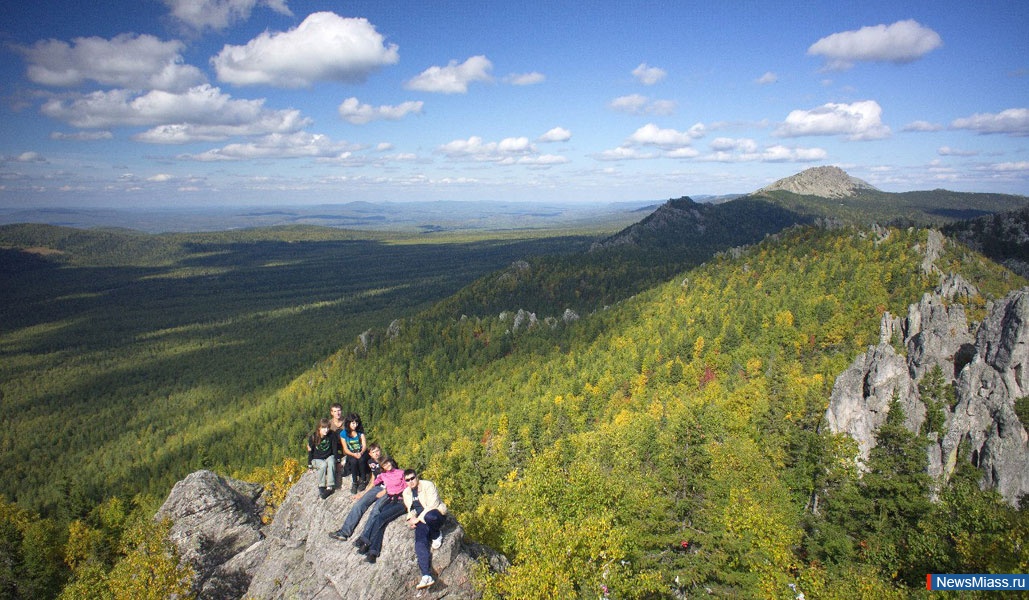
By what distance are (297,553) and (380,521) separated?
749 centimetres

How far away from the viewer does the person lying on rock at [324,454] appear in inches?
974

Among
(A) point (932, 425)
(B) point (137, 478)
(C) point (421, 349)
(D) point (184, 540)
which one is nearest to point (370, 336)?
(C) point (421, 349)

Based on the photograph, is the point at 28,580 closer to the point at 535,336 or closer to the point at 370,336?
the point at 535,336

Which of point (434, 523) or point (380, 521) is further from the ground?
point (434, 523)

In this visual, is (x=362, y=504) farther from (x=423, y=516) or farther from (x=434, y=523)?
(x=434, y=523)

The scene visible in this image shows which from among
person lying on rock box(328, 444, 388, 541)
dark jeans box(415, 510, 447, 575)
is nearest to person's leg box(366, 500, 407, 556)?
person lying on rock box(328, 444, 388, 541)

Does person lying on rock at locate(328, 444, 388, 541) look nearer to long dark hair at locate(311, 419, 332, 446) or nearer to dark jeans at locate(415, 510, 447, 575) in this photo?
dark jeans at locate(415, 510, 447, 575)

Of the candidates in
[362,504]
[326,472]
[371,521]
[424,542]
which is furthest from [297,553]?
[424,542]

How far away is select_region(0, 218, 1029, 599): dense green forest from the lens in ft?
93.8

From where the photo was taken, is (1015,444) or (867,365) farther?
(867,365)

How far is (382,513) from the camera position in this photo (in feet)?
68.9

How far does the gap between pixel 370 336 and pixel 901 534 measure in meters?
146

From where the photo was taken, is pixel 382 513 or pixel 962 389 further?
pixel 962 389

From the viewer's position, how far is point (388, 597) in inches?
787
